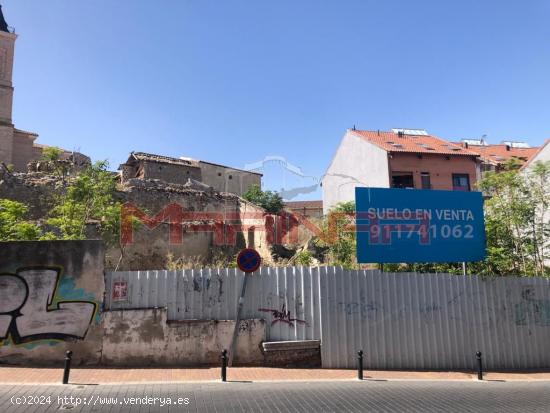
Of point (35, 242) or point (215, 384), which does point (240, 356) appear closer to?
point (215, 384)

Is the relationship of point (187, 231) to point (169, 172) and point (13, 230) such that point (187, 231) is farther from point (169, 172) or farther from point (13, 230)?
point (13, 230)

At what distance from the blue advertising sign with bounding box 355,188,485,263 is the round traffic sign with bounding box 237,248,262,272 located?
112 inches

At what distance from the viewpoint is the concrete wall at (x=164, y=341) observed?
922 cm

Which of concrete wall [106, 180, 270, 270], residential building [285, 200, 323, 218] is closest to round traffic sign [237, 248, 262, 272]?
concrete wall [106, 180, 270, 270]

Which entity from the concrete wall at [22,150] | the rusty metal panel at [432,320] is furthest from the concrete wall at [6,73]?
the rusty metal panel at [432,320]

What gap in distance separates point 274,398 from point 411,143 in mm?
31442

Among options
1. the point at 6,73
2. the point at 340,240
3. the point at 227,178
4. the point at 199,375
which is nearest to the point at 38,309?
the point at 199,375

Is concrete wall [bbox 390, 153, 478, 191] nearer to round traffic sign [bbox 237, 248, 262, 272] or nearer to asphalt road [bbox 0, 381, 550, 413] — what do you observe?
round traffic sign [bbox 237, 248, 262, 272]

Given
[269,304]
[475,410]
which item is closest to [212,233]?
[269,304]

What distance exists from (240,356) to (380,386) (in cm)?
322

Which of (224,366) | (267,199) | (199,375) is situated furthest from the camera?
(267,199)

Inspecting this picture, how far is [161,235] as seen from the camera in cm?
2430

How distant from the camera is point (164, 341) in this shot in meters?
9.32

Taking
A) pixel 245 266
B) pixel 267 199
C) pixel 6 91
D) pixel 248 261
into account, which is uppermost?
pixel 6 91
